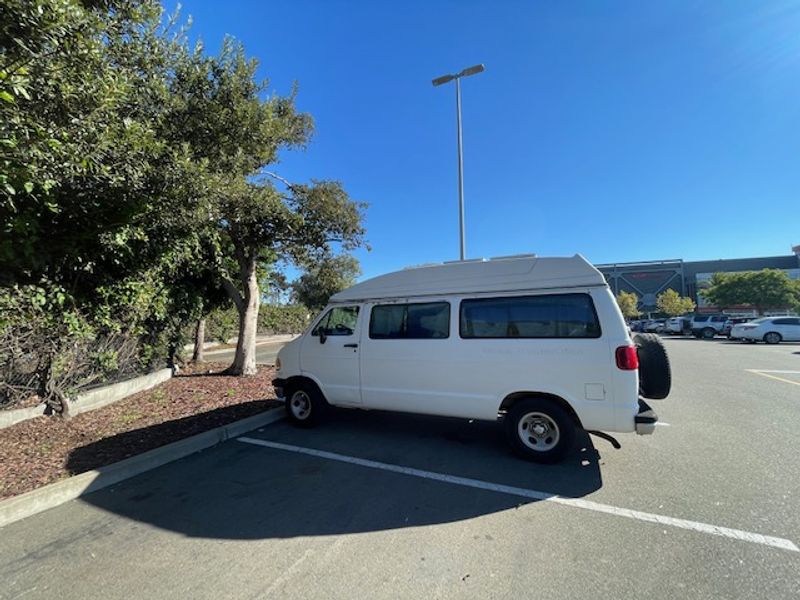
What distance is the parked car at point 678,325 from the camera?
111 feet

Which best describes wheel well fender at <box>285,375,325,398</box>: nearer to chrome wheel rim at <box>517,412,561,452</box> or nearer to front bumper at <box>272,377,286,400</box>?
front bumper at <box>272,377,286,400</box>

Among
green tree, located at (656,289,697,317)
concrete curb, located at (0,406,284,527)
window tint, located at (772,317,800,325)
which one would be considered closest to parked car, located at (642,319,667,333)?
window tint, located at (772,317,800,325)

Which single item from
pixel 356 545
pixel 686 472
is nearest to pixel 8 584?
pixel 356 545

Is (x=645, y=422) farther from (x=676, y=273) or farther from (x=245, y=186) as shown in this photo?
(x=676, y=273)

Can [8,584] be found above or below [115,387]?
below

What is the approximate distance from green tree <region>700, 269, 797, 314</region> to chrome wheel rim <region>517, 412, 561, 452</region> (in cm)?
5254

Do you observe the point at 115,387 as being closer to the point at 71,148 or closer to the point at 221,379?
the point at 221,379

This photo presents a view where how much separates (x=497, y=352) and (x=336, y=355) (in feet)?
8.00

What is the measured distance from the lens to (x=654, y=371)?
16.0 feet

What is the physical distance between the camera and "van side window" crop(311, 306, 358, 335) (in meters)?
5.98

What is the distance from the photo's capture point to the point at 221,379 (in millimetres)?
9789

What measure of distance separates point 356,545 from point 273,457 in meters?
2.34

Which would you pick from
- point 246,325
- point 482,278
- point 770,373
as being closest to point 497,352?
point 482,278

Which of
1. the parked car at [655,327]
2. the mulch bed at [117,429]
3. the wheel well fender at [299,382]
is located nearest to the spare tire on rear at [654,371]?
the wheel well fender at [299,382]
